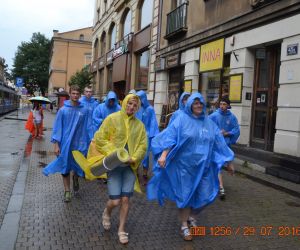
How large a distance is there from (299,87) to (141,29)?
14.0 m

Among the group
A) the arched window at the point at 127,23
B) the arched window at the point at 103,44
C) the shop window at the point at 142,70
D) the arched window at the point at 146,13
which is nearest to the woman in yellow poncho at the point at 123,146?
the shop window at the point at 142,70

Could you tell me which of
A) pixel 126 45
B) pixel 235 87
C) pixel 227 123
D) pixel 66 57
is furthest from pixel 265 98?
pixel 66 57

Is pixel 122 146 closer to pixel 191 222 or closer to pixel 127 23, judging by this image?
pixel 191 222

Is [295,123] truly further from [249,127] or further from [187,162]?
[187,162]

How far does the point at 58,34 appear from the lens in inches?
2704

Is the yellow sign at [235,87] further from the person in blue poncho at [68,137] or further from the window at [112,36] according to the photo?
the window at [112,36]

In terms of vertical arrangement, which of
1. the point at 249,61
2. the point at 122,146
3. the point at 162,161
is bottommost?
the point at 162,161

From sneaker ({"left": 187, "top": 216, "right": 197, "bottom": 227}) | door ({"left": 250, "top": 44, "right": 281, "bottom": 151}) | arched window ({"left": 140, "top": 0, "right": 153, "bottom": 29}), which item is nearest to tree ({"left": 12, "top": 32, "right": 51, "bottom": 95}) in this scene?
arched window ({"left": 140, "top": 0, "right": 153, "bottom": 29})

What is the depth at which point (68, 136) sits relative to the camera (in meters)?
6.48

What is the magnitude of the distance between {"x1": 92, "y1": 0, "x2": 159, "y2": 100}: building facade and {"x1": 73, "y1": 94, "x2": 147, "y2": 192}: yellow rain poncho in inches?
565

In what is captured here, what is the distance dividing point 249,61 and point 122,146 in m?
7.48

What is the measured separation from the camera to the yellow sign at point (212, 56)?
12727 mm

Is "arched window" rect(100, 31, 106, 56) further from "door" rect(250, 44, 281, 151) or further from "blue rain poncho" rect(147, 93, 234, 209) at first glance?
"blue rain poncho" rect(147, 93, 234, 209)

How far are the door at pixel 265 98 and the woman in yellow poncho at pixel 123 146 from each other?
6.35 meters
